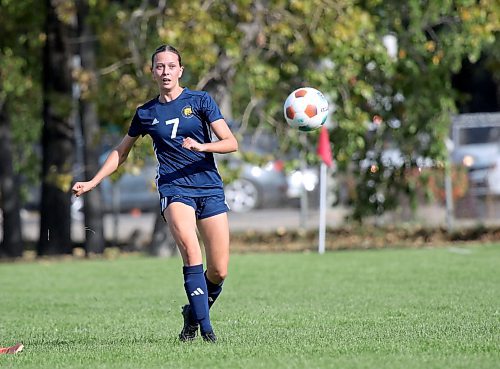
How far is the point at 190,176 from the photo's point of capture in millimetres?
8742

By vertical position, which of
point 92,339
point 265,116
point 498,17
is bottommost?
point 92,339

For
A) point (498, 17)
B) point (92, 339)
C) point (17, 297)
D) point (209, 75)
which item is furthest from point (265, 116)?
point (92, 339)

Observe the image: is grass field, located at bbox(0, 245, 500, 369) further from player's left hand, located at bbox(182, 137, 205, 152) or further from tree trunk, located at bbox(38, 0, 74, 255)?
tree trunk, located at bbox(38, 0, 74, 255)

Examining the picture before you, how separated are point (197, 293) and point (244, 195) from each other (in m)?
21.3

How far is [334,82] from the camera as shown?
1969 cm

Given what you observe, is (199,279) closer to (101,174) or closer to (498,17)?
(101,174)

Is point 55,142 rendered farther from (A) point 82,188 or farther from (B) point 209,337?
(B) point 209,337

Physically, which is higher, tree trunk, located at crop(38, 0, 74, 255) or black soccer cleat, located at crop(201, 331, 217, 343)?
tree trunk, located at crop(38, 0, 74, 255)

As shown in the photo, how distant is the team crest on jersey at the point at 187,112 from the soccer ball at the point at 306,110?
4.33ft

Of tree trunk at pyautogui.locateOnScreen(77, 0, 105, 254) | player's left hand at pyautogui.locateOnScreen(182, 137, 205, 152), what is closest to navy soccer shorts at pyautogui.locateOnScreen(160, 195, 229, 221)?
player's left hand at pyautogui.locateOnScreen(182, 137, 205, 152)

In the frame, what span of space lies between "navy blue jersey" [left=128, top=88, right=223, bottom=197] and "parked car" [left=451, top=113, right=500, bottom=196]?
51.2ft

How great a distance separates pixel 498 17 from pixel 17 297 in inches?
401

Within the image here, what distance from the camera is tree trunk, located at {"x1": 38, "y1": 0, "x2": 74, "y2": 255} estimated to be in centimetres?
2234

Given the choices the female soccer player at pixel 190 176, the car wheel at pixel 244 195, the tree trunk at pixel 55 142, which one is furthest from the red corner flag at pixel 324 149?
the female soccer player at pixel 190 176
